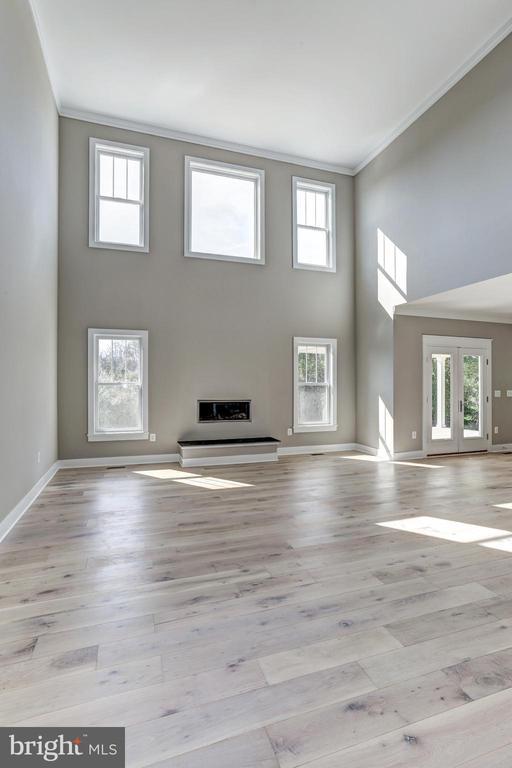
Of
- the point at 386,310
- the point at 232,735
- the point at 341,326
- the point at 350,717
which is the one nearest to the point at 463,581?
the point at 350,717

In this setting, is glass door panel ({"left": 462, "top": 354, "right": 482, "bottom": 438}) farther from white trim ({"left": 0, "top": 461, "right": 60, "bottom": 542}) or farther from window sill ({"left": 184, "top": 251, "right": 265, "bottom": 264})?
white trim ({"left": 0, "top": 461, "right": 60, "bottom": 542})

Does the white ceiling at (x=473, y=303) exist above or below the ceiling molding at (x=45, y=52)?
below

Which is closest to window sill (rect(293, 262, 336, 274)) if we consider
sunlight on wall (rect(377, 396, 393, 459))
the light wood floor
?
sunlight on wall (rect(377, 396, 393, 459))

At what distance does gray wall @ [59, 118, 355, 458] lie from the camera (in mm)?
6066

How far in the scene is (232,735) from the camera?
1.39m

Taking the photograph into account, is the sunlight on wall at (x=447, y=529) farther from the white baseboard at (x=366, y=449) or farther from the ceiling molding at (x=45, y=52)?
the ceiling molding at (x=45, y=52)

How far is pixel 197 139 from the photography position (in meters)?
6.66

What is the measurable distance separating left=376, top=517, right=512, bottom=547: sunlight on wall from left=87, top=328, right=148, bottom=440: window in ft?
13.8

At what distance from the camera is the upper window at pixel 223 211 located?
6.77 m

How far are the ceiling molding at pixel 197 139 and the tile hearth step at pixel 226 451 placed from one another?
5.02 m

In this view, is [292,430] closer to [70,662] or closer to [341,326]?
[341,326]

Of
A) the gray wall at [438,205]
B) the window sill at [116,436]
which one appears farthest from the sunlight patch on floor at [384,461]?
the window sill at [116,436]

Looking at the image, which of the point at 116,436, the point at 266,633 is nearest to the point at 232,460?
the point at 116,436

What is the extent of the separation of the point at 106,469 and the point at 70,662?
171 inches
